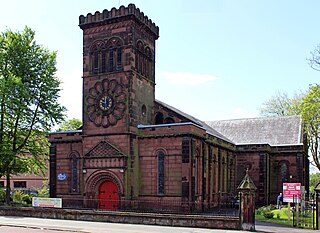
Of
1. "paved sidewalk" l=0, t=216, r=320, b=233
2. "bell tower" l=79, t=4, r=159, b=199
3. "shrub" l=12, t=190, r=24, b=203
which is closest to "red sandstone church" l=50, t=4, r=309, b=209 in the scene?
"bell tower" l=79, t=4, r=159, b=199

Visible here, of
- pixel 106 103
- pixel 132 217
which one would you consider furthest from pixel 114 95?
pixel 132 217

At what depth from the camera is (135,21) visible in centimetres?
3262

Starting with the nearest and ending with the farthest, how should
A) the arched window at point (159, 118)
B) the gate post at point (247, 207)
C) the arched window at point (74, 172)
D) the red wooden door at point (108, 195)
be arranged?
the gate post at point (247, 207) → the red wooden door at point (108, 195) → the arched window at point (74, 172) → the arched window at point (159, 118)

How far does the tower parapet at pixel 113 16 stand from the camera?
32.2 meters

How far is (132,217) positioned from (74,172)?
11479mm

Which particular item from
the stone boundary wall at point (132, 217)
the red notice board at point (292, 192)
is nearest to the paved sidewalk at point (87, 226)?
the stone boundary wall at point (132, 217)

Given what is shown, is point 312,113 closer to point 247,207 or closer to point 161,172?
point 161,172

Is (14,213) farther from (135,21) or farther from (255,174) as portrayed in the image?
(255,174)

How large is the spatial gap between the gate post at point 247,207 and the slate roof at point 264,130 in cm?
2334

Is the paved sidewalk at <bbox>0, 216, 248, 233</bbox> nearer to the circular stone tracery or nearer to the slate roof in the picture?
the circular stone tracery

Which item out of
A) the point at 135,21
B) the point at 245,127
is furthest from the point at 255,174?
the point at 135,21

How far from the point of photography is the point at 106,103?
32.6 m

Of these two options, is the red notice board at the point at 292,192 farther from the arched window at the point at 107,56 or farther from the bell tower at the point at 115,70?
the arched window at the point at 107,56

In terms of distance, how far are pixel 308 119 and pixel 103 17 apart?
2603 cm
